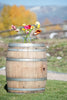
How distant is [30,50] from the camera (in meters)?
5.20

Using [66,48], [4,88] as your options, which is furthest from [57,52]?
[4,88]

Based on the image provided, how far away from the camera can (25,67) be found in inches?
204

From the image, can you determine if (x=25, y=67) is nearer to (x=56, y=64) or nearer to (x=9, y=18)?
(x=56, y=64)

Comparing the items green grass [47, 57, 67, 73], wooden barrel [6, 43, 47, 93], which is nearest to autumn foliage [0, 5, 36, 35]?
green grass [47, 57, 67, 73]

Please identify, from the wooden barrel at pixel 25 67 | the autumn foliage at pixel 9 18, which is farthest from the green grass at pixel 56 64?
the autumn foliage at pixel 9 18

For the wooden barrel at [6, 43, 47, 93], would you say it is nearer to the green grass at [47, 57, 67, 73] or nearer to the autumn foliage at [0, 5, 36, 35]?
the green grass at [47, 57, 67, 73]

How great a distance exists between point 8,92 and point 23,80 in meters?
0.54

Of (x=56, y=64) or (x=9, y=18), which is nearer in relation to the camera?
(x=56, y=64)

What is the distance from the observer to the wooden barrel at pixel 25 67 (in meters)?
5.20

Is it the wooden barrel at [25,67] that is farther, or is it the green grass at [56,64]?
the green grass at [56,64]

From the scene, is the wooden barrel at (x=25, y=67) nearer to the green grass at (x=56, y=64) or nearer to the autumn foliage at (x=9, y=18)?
the green grass at (x=56, y=64)

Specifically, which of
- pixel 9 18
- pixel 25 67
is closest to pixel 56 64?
pixel 25 67

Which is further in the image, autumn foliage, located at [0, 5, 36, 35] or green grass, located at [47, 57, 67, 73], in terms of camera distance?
autumn foliage, located at [0, 5, 36, 35]

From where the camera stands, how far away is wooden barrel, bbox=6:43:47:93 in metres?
5.20
